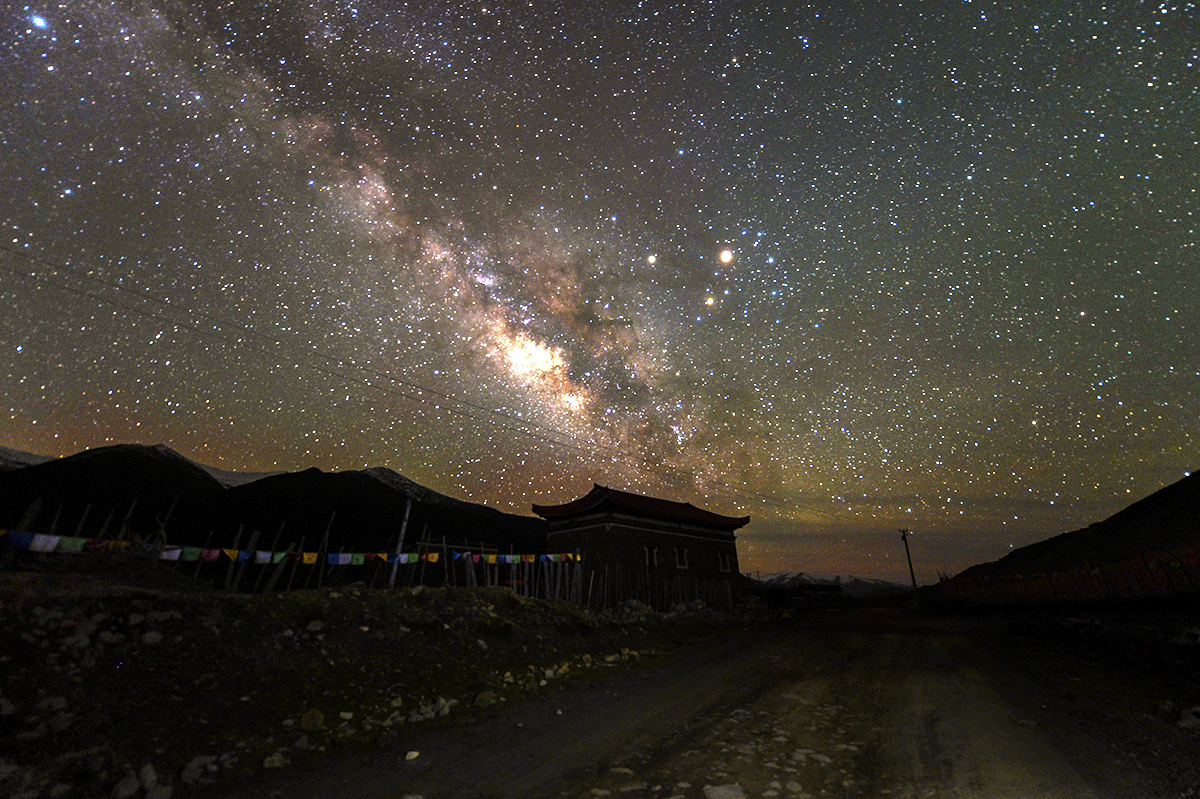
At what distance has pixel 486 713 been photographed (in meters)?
7.35

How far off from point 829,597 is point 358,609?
54.4m

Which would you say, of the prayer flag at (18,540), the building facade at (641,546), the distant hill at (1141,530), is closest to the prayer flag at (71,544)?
the prayer flag at (18,540)

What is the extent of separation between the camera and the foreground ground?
16.3ft

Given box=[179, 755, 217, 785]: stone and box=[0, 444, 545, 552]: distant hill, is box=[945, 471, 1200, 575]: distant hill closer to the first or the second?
box=[179, 755, 217, 785]: stone

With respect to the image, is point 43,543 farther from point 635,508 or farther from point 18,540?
point 635,508

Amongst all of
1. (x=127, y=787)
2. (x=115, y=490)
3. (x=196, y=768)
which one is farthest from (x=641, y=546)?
(x=115, y=490)

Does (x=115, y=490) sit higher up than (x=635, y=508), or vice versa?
(x=115, y=490)

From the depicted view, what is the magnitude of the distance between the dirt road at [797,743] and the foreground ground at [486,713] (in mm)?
38

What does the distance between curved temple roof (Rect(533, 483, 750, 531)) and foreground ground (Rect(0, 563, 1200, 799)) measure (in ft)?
54.5

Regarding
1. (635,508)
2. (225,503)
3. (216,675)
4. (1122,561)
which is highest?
(225,503)

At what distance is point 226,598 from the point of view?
8.75 metres

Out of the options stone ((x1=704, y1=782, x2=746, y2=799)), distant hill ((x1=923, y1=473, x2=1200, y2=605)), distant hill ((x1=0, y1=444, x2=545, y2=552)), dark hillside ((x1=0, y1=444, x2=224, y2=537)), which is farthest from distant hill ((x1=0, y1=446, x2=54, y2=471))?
distant hill ((x1=923, y1=473, x2=1200, y2=605))

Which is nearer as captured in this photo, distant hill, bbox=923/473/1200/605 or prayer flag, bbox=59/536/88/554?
prayer flag, bbox=59/536/88/554

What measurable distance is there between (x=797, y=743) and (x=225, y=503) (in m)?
68.3
